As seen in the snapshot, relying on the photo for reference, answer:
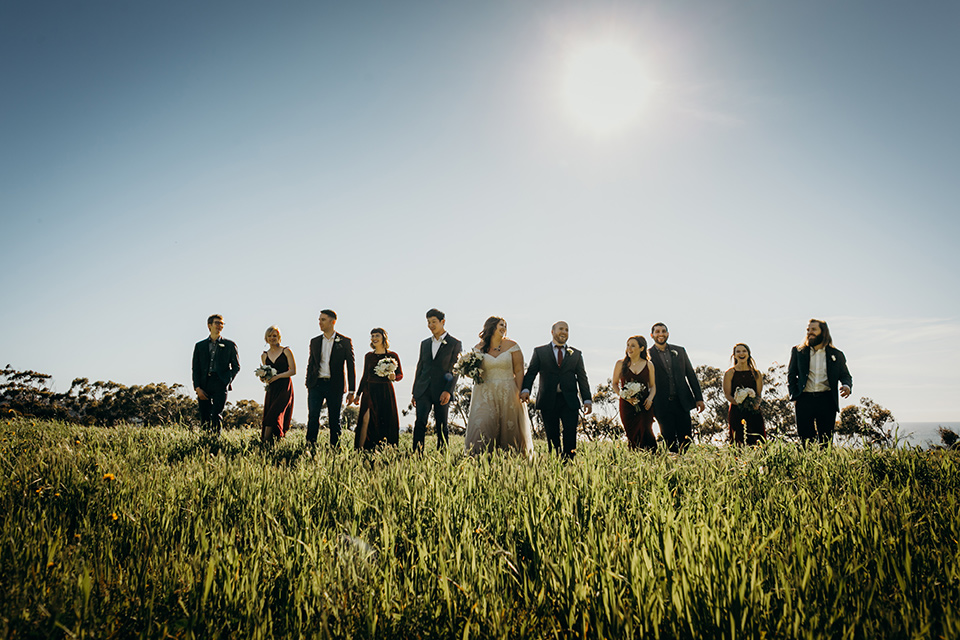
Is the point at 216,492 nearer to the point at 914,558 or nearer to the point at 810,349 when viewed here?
the point at 914,558

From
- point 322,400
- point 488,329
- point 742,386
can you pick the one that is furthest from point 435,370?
point 742,386

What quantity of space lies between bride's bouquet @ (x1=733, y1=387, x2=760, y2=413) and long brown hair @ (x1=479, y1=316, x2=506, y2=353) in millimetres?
4384

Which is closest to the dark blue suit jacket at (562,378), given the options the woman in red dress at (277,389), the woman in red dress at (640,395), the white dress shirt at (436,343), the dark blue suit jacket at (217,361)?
the woman in red dress at (640,395)

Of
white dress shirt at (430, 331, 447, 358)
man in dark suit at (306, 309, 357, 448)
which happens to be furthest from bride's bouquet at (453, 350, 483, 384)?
man in dark suit at (306, 309, 357, 448)

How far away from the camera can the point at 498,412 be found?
729 cm

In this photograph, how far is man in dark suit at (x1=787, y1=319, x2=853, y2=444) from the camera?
7.39 metres

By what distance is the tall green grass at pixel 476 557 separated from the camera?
167 cm

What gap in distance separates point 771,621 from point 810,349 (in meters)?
7.54

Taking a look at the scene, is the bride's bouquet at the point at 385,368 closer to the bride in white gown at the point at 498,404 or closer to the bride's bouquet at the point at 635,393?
the bride in white gown at the point at 498,404

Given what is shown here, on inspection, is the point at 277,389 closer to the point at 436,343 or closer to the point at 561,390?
the point at 436,343

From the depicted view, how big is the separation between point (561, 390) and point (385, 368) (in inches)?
115

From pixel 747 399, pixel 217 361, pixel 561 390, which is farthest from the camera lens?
pixel 217 361

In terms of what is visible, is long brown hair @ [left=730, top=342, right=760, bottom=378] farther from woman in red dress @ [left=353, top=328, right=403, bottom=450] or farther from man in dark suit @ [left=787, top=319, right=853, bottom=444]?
woman in red dress @ [left=353, top=328, right=403, bottom=450]

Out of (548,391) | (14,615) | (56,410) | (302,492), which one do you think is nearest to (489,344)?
(548,391)
